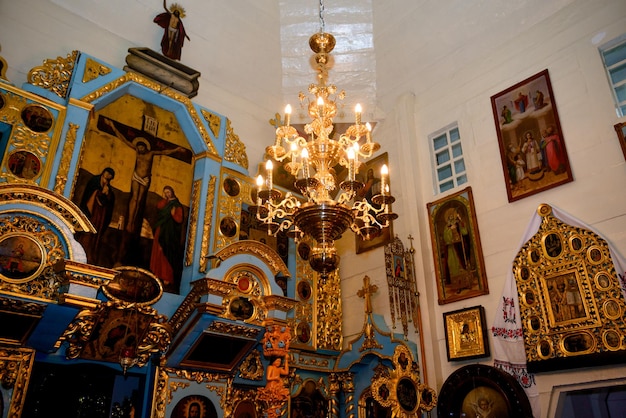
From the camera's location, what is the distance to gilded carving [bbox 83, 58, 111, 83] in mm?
6784

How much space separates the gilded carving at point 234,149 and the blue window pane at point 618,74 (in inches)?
211

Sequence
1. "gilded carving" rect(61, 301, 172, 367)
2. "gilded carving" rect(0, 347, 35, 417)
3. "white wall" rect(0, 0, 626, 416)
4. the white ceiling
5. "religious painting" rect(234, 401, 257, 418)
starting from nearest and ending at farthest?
"gilded carving" rect(0, 347, 35, 417) → "gilded carving" rect(61, 301, 172, 367) → "white wall" rect(0, 0, 626, 416) → "religious painting" rect(234, 401, 257, 418) → the white ceiling

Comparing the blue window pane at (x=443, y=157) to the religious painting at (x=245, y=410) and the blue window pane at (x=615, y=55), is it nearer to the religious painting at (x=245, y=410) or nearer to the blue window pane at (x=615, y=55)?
the blue window pane at (x=615, y=55)

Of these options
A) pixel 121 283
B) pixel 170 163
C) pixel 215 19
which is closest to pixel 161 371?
pixel 121 283

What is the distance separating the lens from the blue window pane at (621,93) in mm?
6289

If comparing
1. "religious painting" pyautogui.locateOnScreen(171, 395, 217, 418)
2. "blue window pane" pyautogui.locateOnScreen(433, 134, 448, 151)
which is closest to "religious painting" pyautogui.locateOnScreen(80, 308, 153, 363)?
"religious painting" pyautogui.locateOnScreen(171, 395, 217, 418)

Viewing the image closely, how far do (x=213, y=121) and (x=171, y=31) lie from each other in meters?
1.59

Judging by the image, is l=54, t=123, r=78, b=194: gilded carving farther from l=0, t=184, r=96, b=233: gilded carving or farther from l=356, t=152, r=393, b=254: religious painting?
l=356, t=152, r=393, b=254: religious painting

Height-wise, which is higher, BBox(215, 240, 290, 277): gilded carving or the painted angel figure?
the painted angel figure

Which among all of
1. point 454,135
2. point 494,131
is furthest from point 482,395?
point 454,135

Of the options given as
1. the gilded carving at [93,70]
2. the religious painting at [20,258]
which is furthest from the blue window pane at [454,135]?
the religious painting at [20,258]

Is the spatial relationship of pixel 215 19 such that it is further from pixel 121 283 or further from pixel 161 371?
pixel 161 371

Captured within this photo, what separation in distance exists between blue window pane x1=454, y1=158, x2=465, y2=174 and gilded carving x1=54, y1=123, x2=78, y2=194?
5.51 metres

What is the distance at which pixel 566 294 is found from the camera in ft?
19.5
